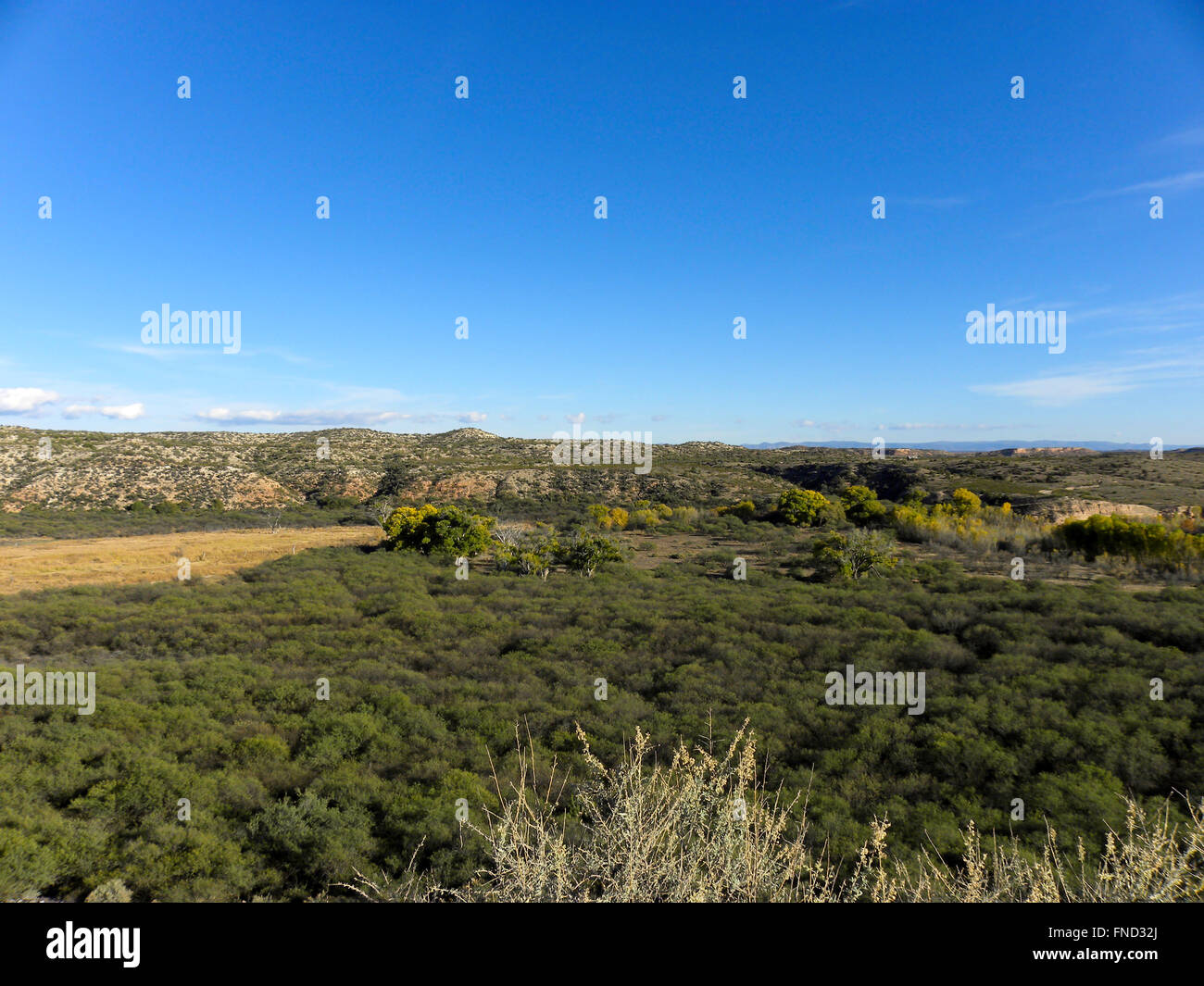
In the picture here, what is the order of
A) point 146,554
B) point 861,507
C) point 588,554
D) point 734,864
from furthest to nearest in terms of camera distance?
1. point 861,507
2. point 146,554
3. point 588,554
4. point 734,864

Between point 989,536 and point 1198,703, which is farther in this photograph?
point 989,536

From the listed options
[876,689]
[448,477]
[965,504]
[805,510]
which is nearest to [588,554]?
[876,689]

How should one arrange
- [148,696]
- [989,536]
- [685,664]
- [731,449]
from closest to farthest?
[148,696], [685,664], [989,536], [731,449]

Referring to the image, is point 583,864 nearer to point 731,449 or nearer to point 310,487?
point 310,487

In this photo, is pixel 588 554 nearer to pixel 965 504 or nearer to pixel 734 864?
pixel 734 864
